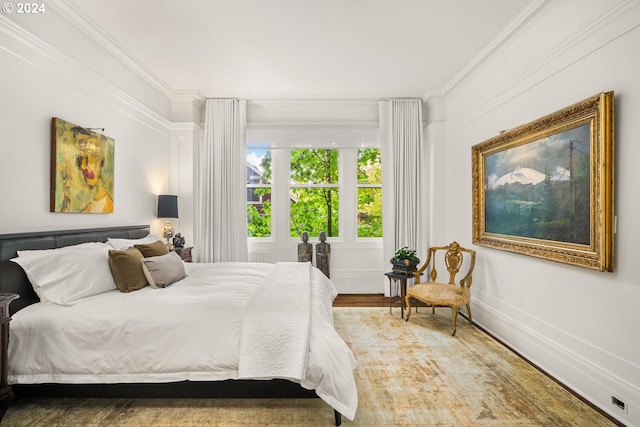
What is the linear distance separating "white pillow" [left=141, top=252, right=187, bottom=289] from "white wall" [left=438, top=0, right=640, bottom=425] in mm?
3068

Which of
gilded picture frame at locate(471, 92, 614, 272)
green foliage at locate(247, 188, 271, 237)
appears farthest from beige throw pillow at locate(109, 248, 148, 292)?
gilded picture frame at locate(471, 92, 614, 272)

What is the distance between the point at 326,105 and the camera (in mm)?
5051

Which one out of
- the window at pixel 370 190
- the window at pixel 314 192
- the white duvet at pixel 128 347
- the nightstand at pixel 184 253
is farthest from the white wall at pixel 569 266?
the nightstand at pixel 184 253

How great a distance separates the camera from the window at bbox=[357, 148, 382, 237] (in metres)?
5.43

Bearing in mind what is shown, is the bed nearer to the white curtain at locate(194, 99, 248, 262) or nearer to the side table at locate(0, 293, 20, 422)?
the side table at locate(0, 293, 20, 422)

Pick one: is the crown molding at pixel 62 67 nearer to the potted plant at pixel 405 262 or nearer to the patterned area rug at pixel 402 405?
the patterned area rug at pixel 402 405

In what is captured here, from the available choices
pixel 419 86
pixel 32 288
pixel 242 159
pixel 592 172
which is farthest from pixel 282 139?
pixel 592 172

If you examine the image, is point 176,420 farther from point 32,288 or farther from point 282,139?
point 282,139

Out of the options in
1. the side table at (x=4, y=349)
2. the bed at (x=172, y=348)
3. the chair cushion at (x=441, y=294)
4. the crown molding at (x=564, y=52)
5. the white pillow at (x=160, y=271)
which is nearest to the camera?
the side table at (x=4, y=349)

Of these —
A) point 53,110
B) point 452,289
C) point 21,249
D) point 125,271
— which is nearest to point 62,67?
point 53,110

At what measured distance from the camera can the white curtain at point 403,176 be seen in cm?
491

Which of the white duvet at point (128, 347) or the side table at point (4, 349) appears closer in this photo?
the side table at point (4, 349)

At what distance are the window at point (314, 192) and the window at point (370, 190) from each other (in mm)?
392

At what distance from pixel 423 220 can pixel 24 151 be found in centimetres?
448
